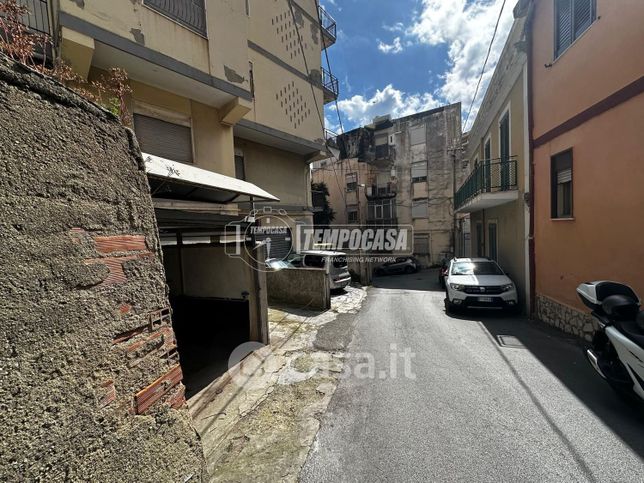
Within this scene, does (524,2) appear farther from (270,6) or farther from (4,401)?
(4,401)

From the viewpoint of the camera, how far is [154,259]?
171cm

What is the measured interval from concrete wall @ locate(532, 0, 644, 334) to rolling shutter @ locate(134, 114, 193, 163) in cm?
831

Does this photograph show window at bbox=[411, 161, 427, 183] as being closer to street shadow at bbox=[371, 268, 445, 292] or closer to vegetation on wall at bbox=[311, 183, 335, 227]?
vegetation on wall at bbox=[311, 183, 335, 227]

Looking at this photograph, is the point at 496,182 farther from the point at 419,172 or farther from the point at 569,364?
the point at 419,172

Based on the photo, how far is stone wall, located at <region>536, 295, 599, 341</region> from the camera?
509cm

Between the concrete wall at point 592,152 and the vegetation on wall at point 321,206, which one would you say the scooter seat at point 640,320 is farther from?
the vegetation on wall at point 321,206

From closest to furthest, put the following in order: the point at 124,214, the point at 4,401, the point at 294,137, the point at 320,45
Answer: the point at 4,401
the point at 124,214
the point at 294,137
the point at 320,45

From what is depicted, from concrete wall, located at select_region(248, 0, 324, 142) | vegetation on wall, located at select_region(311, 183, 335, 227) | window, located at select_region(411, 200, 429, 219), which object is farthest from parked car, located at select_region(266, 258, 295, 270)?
window, located at select_region(411, 200, 429, 219)

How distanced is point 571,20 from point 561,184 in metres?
3.21

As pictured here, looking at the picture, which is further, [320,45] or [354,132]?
[354,132]

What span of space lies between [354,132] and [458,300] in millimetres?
23822

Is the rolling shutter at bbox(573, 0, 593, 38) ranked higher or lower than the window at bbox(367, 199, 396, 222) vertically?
higher

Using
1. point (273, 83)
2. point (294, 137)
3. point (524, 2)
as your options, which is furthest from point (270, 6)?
point (524, 2)

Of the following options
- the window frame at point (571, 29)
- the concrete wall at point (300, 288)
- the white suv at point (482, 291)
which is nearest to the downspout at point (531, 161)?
the white suv at point (482, 291)
